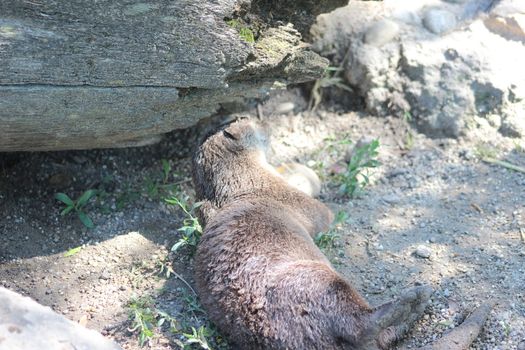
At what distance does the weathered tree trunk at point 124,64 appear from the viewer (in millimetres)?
3820

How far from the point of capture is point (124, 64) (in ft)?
13.4

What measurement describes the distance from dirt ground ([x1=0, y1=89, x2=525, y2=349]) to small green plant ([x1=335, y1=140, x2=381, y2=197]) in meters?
0.09

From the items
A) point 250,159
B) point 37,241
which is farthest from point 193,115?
point 37,241

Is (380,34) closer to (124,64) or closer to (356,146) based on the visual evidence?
(356,146)

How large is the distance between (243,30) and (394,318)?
2047mm

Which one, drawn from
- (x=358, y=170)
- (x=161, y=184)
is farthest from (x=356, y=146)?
(x=161, y=184)

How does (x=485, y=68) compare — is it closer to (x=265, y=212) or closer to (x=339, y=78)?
(x=339, y=78)

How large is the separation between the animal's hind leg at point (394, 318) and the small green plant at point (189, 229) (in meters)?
1.46

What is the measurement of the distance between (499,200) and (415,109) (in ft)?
3.78

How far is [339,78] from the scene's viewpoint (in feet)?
19.7

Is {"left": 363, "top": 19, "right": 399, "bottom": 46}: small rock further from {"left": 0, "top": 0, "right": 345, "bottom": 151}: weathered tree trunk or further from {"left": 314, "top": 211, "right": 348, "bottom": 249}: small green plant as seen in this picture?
{"left": 314, "top": 211, "right": 348, "bottom": 249}: small green plant

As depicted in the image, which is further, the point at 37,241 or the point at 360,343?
the point at 37,241

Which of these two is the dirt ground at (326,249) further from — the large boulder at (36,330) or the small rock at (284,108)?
the large boulder at (36,330)

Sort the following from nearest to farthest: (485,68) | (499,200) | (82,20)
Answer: (82,20)
(499,200)
(485,68)
